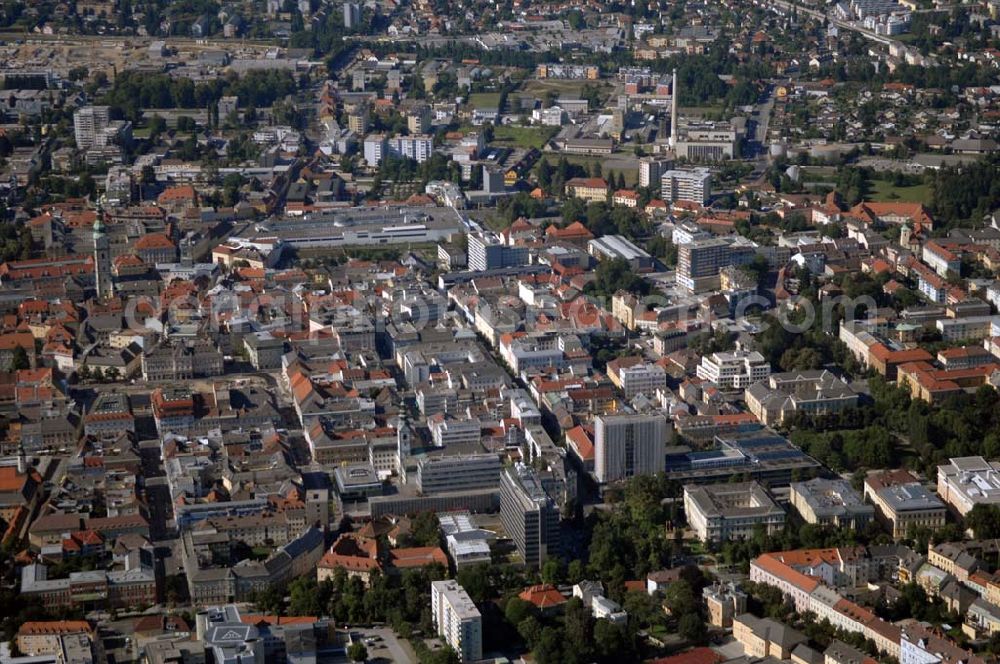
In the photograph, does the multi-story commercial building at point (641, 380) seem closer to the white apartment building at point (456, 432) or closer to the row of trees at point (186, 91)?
the white apartment building at point (456, 432)

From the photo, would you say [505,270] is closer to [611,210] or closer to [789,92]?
[611,210]

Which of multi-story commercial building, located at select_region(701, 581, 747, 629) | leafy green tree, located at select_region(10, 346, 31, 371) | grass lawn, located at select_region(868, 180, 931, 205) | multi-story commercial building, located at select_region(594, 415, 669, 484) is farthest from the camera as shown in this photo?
grass lawn, located at select_region(868, 180, 931, 205)

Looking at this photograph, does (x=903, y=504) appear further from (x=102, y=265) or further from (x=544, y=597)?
(x=102, y=265)

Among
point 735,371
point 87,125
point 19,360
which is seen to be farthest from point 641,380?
point 87,125

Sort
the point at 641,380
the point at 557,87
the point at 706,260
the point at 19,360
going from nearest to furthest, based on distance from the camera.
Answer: the point at 641,380 → the point at 19,360 → the point at 706,260 → the point at 557,87

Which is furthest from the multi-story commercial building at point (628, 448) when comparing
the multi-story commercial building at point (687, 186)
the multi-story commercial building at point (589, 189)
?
the multi-story commercial building at point (589, 189)

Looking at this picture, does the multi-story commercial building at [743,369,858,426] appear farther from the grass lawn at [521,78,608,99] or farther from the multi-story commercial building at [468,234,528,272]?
the grass lawn at [521,78,608,99]

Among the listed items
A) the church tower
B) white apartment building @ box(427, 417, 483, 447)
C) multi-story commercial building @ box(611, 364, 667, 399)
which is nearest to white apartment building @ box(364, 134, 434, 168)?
the church tower
